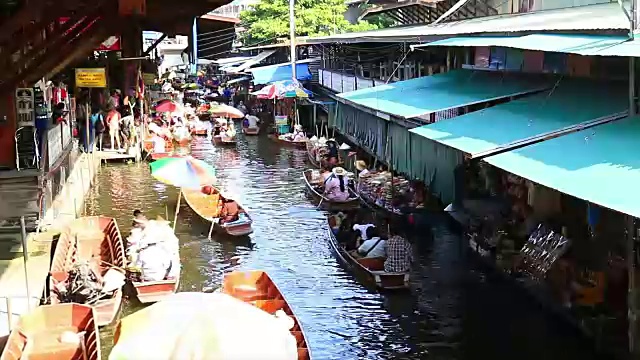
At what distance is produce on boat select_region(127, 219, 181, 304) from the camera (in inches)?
571

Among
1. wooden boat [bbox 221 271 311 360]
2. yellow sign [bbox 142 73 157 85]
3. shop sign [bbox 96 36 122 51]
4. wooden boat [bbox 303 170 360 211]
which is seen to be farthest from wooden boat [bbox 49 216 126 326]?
yellow sign [bbox 142 73 157 85]

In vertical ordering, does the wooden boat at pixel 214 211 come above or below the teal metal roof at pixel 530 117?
below

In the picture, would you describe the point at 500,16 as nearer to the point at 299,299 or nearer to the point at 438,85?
the point at 438,85

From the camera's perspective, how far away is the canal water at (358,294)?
12.5m

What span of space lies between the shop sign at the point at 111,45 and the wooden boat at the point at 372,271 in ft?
40.8

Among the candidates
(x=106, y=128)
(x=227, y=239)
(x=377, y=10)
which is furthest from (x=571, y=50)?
(x=377, y=10)

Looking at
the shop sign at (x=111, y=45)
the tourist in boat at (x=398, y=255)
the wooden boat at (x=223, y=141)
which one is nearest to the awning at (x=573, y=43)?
the tourist in boat at (x=398, y=255)

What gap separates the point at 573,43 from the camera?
11.7 metres

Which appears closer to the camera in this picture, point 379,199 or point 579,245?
point 579,245

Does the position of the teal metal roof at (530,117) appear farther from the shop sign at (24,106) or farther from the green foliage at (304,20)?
the green foliage at (304,20)

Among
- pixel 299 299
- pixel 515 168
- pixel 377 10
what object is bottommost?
pixel 299 299

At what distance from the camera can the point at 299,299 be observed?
15.1m

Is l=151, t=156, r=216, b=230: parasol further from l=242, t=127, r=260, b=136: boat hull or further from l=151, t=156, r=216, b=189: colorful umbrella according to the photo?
l=242, t=127, r=260, b=136: boat hull

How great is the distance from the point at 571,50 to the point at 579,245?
3737 mm
